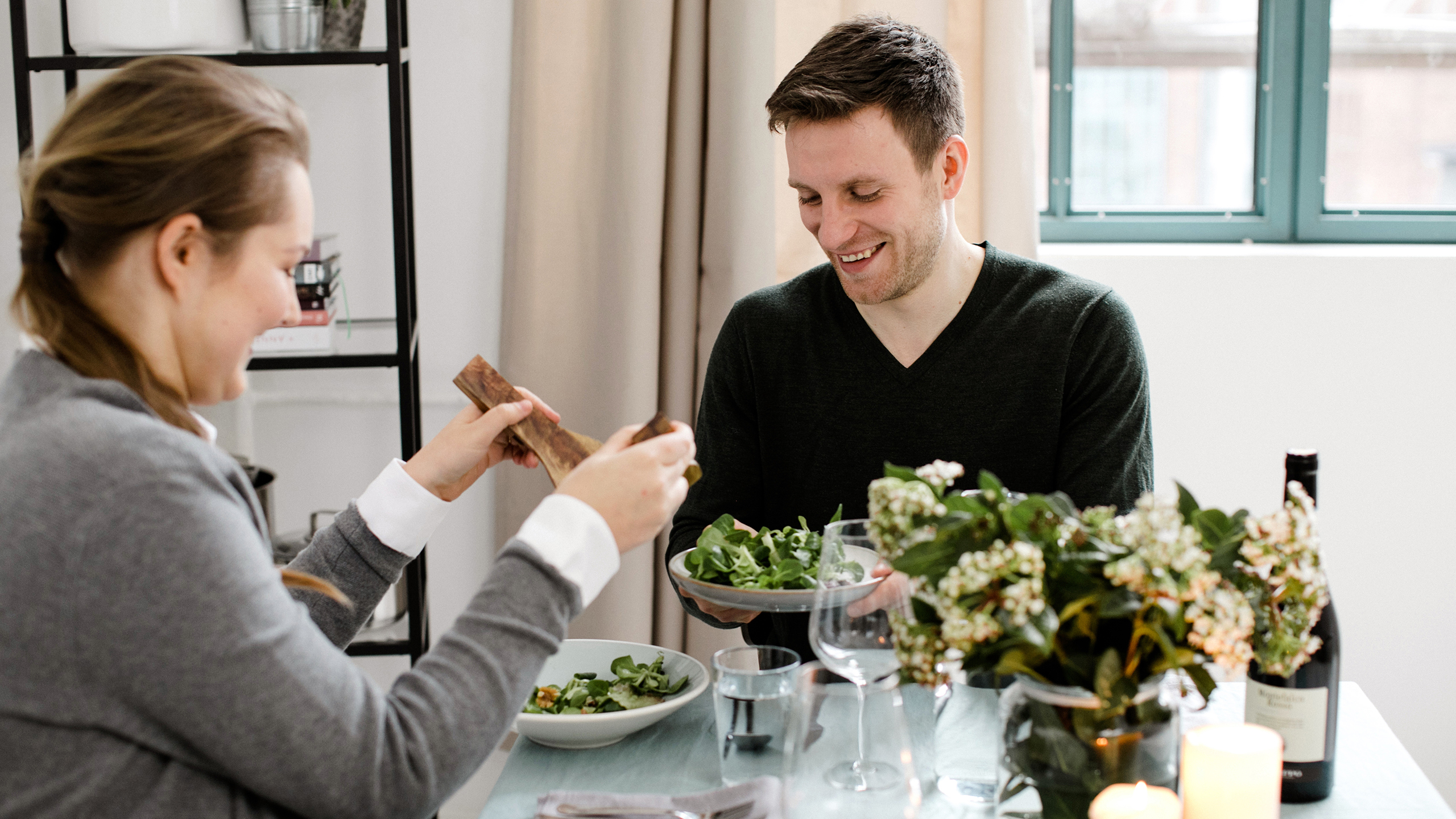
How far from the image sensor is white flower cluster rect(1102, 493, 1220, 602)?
0.75 m

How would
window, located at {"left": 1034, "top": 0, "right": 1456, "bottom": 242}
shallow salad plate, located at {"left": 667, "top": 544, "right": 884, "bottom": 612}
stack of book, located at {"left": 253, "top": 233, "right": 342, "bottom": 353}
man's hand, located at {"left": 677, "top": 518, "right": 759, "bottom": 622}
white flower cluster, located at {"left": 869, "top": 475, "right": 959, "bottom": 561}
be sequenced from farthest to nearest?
1. window, located at {"left": 1034, "top": 0, "right": 1456, "bottom": 242}
2. stack of book, located at {"left": 253, "top": 233, "right": 342, "bottom": 353}
3. man's hand, located at {"left": 677, "top": 518, "right": 759, "bottom": 622}
4. shallow salad plate, located at {"left": 667, "top": 544, "right": 884, "bottom": 612}
5. white flower cluster, located at {"left": 869, "top": 475, "right": 959, "bottom": 561}

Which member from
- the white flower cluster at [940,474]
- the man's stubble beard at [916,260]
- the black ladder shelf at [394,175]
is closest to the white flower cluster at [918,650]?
the white flower cluster at [940,474]

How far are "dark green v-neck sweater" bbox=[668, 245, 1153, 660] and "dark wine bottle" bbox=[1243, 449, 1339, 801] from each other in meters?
0.49

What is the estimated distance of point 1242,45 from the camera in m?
2.43

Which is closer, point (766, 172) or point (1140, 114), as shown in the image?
point (766, 172)

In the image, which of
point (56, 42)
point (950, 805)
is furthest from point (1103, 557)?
point (56, 42)

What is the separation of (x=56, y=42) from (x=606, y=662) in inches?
70.8

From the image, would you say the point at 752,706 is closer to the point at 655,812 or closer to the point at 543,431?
the point at 655,812

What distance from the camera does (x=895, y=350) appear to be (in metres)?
1.60

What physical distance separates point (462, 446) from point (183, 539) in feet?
1.68

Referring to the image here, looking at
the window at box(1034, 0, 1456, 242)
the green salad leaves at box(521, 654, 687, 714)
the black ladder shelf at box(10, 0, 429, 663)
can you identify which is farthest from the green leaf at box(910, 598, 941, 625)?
the window at box(1034, 0, 1456, 242)

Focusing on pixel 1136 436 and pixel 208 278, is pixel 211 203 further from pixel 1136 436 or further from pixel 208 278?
pixel 1136 436

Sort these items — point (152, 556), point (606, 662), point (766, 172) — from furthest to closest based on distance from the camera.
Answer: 1. point (766, 172)
2. point (606, 662)
3. point (152, 556)

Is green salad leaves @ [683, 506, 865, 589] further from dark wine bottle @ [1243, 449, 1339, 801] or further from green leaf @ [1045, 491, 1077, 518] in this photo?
dark wine bottle @ [1243, 449, 1339, 801]
